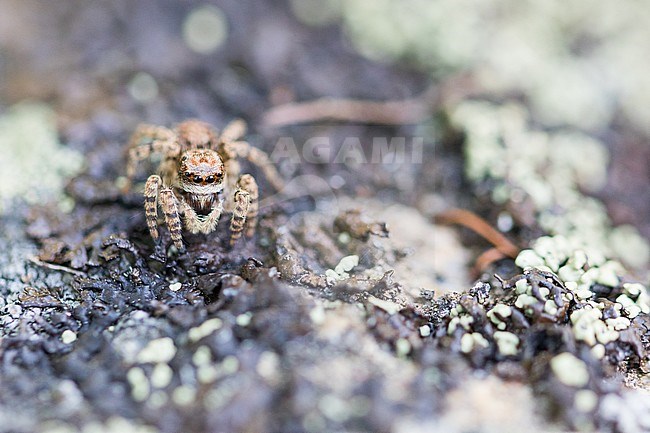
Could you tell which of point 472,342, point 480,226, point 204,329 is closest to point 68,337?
point 204,329

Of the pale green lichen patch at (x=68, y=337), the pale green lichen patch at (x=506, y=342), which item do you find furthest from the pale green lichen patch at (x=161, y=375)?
the pale green lichen patch at (x=506, y=342)

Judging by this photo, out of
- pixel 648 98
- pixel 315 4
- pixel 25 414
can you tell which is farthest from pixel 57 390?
pixel 648 98

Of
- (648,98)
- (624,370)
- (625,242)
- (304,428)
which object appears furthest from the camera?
(648,98)

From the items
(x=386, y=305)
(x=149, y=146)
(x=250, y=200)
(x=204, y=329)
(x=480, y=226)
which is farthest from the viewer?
(x=480, y=226)

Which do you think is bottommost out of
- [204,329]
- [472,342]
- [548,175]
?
[472,342]

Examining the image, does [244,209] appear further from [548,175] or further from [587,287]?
[548,175]

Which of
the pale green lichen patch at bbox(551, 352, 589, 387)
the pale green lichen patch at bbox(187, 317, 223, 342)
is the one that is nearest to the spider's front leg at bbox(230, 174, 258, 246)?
the pale green lichen patch at bbox(187, 317, 223, 342)

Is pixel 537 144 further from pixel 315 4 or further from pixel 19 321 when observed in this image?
Result: pixel 19 321
